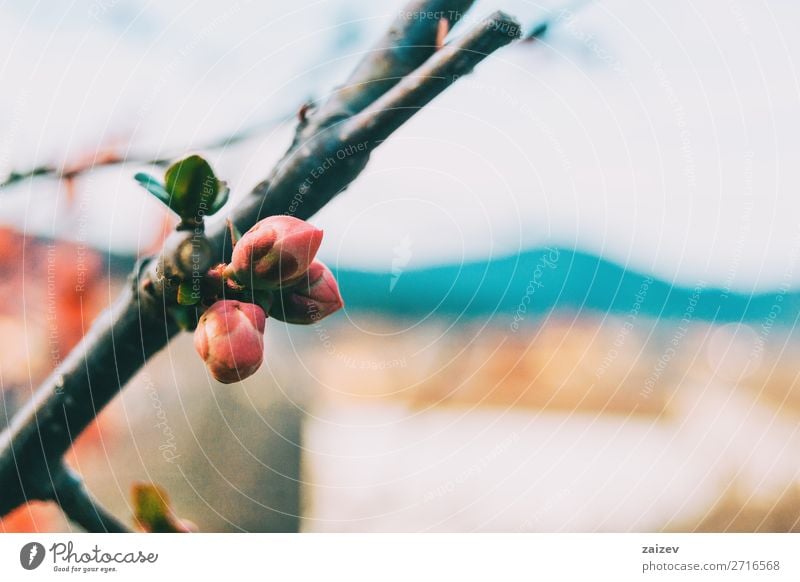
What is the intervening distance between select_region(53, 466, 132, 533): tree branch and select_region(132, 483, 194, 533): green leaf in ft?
0.06

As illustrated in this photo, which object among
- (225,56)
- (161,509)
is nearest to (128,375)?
(161,509)

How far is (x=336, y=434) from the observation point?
508 mm

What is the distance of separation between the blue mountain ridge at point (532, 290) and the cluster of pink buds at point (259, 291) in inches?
5.6

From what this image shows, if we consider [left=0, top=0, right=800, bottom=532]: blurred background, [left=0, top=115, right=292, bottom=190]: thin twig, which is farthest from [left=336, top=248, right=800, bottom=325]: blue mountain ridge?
[left=0, top=115, right=292, bottom=190]: thin twig

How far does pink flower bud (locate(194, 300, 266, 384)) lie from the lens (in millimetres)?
334

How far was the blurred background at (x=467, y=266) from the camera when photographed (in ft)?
1.61

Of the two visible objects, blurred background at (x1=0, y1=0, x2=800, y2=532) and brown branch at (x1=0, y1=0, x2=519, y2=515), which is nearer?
brown branch at (x1=0, y1=0, x2=519, y2=515)

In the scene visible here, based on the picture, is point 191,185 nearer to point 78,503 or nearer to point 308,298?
point 308,298

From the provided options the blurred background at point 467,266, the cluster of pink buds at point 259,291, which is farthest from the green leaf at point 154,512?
the cluster of pink buds at point 259,291

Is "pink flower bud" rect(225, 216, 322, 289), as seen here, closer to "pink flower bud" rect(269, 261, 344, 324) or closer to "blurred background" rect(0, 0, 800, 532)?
"pink flower bud" rect(269, 261, 344, 324)
